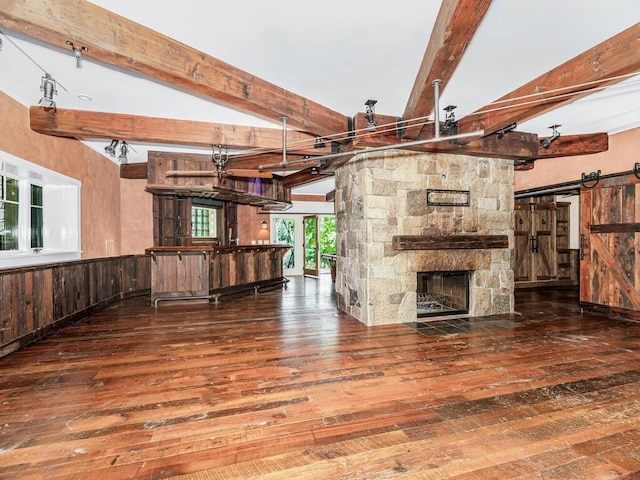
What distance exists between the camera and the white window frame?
3654 millimetres

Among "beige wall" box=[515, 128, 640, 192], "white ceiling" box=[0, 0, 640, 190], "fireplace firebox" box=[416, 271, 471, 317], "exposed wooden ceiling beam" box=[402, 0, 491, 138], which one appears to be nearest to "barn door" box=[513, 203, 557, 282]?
"beige wall" box=[515, 128, 640, 192]

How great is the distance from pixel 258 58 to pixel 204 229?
21.0 feet

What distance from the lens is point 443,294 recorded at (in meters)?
5.67

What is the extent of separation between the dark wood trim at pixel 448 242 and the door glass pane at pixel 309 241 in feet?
20.0

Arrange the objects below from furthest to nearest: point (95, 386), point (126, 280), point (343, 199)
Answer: point (126, 280)
point (343, 199)
point (95, 386)

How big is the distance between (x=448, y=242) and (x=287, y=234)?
263 inches

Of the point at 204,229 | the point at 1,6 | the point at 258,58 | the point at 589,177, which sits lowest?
the point at 204,229

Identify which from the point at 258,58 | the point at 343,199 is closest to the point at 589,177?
the point at 343,199

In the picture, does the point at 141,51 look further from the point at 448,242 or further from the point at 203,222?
the point at 203,222

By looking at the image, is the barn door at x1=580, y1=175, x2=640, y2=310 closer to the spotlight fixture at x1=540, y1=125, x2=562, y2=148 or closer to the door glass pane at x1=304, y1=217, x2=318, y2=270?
the spotlight fixture at x1=540, y1=125, x2=562, y2=148

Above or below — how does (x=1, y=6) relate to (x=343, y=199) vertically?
above

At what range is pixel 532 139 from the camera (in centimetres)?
472

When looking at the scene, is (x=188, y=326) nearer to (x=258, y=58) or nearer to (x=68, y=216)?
(x=68, y=216)

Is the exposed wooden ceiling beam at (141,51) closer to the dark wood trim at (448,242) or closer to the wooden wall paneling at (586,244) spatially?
the dark wood trim at (448,242)
